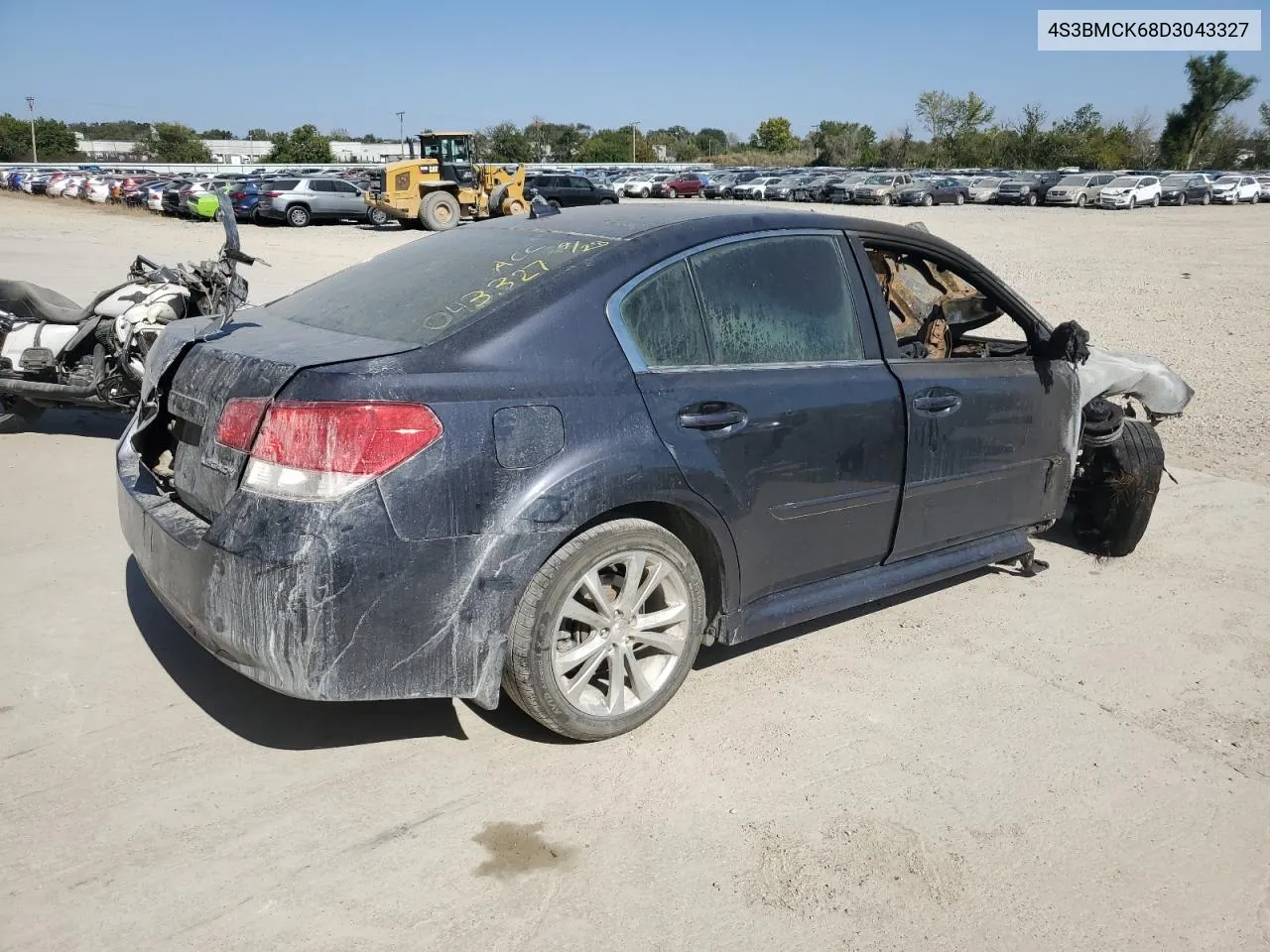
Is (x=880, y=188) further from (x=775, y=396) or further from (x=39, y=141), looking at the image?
(x=39, y=141)

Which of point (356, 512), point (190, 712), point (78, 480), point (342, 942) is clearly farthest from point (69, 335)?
point (342, 942)

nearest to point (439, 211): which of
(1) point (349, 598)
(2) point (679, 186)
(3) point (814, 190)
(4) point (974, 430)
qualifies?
(2) point (679, 186)

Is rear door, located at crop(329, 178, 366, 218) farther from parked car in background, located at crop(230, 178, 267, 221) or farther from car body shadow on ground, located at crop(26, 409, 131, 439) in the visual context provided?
car body shadow on ground, located at crop(26, 409, 131, 439)

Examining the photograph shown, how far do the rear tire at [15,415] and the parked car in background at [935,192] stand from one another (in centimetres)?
4251

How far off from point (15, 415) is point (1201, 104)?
93.7 meters

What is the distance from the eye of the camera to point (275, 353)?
10.2 feet

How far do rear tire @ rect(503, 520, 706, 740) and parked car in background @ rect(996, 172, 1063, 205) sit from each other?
48405 mm

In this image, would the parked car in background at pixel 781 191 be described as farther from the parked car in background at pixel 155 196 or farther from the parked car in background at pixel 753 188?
the parked car in background at pixel 155 196

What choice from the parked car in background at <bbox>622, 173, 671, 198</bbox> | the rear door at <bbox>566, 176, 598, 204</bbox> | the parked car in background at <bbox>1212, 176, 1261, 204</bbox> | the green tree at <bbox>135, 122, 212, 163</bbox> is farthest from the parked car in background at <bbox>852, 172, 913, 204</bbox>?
the green tree at <bbox>135, 122, 212, 163</bbox>

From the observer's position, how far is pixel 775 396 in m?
3.54

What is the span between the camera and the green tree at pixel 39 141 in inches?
3543

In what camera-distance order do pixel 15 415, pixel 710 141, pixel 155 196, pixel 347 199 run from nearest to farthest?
1. pixel 15 415
2. pixel 347 199
3. pixel 155 196
4. pixel 710 141

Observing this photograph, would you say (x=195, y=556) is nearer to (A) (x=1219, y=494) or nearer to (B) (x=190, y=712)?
(B) (x=190, y=712)

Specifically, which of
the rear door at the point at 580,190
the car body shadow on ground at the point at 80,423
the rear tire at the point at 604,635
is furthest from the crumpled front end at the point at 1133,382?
the rear door at the point at 580,190
